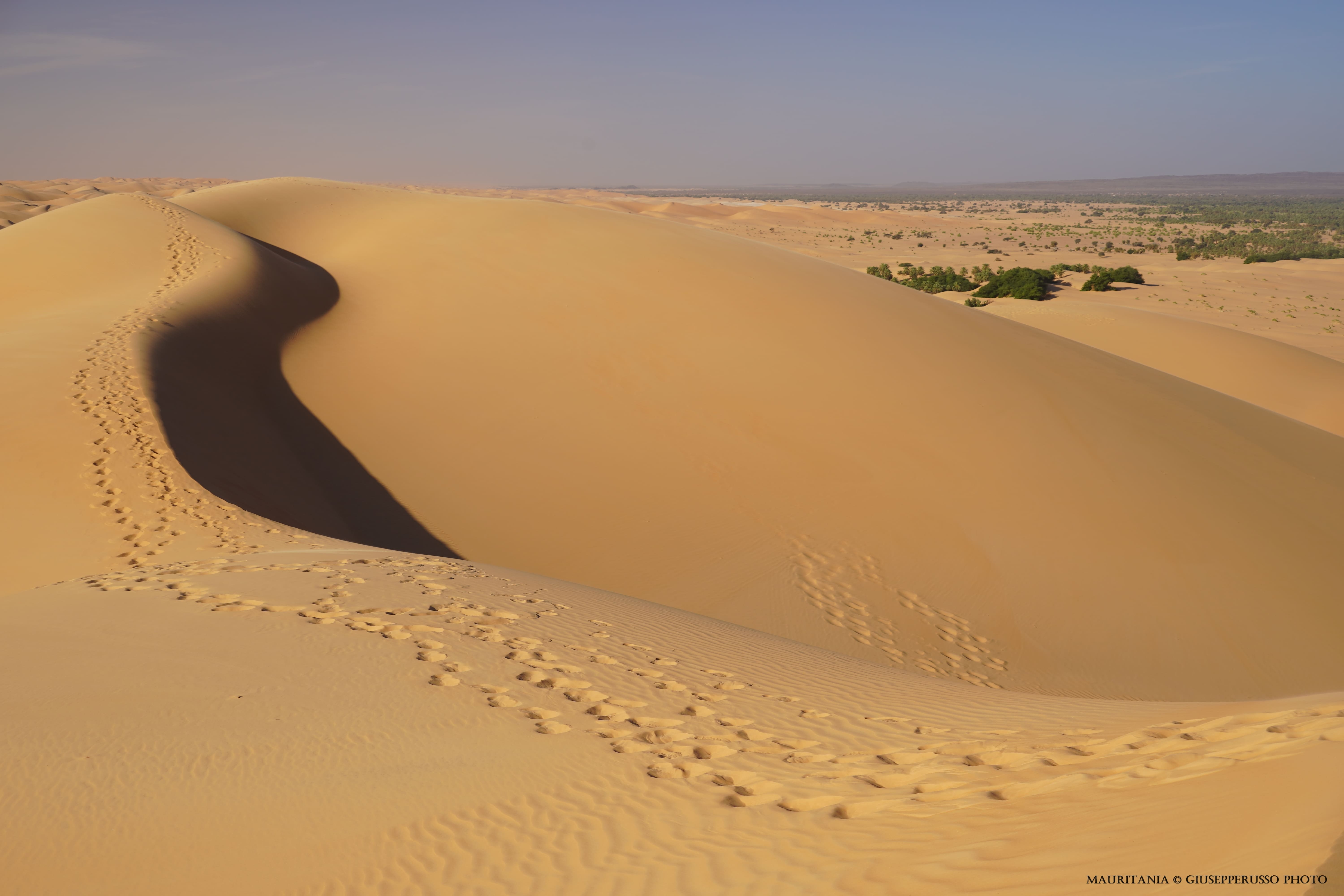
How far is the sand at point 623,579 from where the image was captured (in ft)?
10.2

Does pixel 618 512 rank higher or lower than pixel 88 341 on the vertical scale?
lower

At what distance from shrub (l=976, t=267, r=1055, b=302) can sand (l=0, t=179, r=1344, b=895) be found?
336 inches

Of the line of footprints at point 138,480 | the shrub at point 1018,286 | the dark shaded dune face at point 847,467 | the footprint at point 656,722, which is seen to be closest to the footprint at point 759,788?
the footprint at point 656,722

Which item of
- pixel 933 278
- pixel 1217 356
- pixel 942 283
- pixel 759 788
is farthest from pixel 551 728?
pixel 933 278

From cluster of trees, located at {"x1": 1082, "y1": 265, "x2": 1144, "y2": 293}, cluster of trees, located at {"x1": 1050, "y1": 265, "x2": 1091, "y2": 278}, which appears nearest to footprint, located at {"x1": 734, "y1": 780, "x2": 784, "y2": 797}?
cluster of trees, located at {"x1": 1082, "y1": 265, "x2": 1144, "y2": 293}

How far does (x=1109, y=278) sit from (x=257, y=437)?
3208 cm

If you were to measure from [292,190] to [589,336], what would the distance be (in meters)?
16.3

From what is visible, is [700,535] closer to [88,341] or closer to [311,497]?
[311,497]

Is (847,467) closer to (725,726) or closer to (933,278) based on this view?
(725,726)

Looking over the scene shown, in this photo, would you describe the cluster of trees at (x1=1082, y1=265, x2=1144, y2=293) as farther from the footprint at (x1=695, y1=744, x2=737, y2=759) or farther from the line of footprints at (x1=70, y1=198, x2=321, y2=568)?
the footprint at (x1=695, y1=744, x2=737, y2=759)

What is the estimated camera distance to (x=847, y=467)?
35.4 feet

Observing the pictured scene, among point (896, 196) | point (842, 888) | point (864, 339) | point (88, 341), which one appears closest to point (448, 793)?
point (842, 888)

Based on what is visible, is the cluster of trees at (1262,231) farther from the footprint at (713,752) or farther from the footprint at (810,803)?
the footprint at (810,803)

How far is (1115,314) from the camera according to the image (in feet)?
78.3
